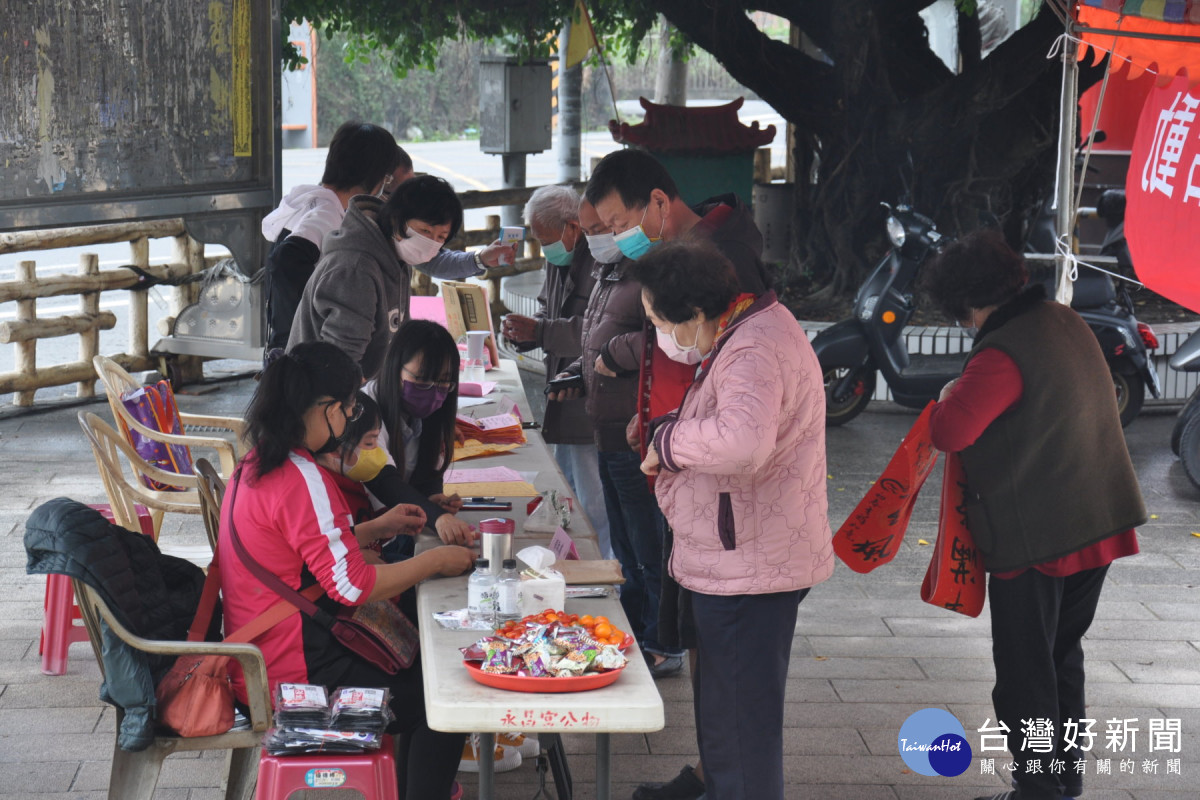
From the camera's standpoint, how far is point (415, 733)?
3279mm

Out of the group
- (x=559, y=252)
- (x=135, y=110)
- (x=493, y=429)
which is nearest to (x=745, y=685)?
(x=493, y=429)

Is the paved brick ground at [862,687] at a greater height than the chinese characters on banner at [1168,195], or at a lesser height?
lesser

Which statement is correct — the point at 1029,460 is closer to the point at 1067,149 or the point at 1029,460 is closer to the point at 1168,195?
the point at 1168,195

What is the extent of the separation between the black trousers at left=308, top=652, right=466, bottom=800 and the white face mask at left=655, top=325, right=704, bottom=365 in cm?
103

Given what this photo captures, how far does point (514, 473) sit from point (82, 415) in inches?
56.5

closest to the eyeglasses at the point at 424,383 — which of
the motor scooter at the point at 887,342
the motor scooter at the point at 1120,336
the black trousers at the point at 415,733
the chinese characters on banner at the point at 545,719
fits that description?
the black trousers at the point at 415,733

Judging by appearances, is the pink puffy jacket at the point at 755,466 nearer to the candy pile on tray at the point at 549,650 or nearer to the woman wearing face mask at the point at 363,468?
the candy pile on tray at the point at 549,650

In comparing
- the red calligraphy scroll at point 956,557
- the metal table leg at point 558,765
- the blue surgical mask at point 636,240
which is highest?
the blue surgical mask at point 636,240

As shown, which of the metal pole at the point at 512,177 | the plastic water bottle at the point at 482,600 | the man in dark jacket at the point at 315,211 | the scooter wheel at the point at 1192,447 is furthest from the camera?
the metal pole at the point at 512,177

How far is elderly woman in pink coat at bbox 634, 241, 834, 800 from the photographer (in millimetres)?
3037

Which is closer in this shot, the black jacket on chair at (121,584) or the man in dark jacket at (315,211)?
the black jacket on chair at (121,584)

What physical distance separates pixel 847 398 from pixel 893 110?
8.74 ft

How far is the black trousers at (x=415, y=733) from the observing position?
3.20 meters

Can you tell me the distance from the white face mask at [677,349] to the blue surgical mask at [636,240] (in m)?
0.84
